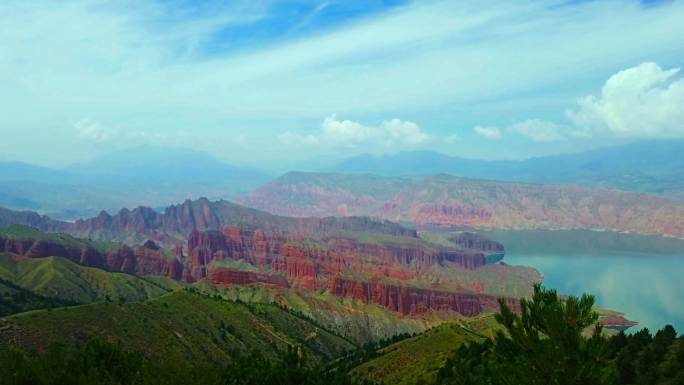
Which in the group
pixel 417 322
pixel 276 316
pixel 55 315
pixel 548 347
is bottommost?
pixel 417 322

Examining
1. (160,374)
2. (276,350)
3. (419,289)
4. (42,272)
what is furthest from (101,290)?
(160,374)

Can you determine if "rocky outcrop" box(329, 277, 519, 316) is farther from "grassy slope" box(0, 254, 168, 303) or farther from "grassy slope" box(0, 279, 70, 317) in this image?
"grassy slope" box(0, 279, 70, 317)

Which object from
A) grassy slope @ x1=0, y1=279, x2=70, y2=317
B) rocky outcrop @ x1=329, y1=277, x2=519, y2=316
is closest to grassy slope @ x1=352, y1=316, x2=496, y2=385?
grassy slope @ x1=0, y1=279, x2=70, y2=317

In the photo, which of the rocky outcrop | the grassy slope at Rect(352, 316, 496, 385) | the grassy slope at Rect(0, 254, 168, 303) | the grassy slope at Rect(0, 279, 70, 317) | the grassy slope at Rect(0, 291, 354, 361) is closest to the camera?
the grassy slope at Rect(352, 316, 496, 385)

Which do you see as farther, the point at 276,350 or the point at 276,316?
the point at 276,316

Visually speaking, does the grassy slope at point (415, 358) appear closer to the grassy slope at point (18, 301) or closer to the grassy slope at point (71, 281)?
the grassy slope at point (18, 301)

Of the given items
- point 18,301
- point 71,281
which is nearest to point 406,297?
point 71,281

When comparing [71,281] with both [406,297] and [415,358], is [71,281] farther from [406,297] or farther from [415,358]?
[415,358]

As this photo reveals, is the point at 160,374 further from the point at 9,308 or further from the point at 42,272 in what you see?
the point at 42,272
